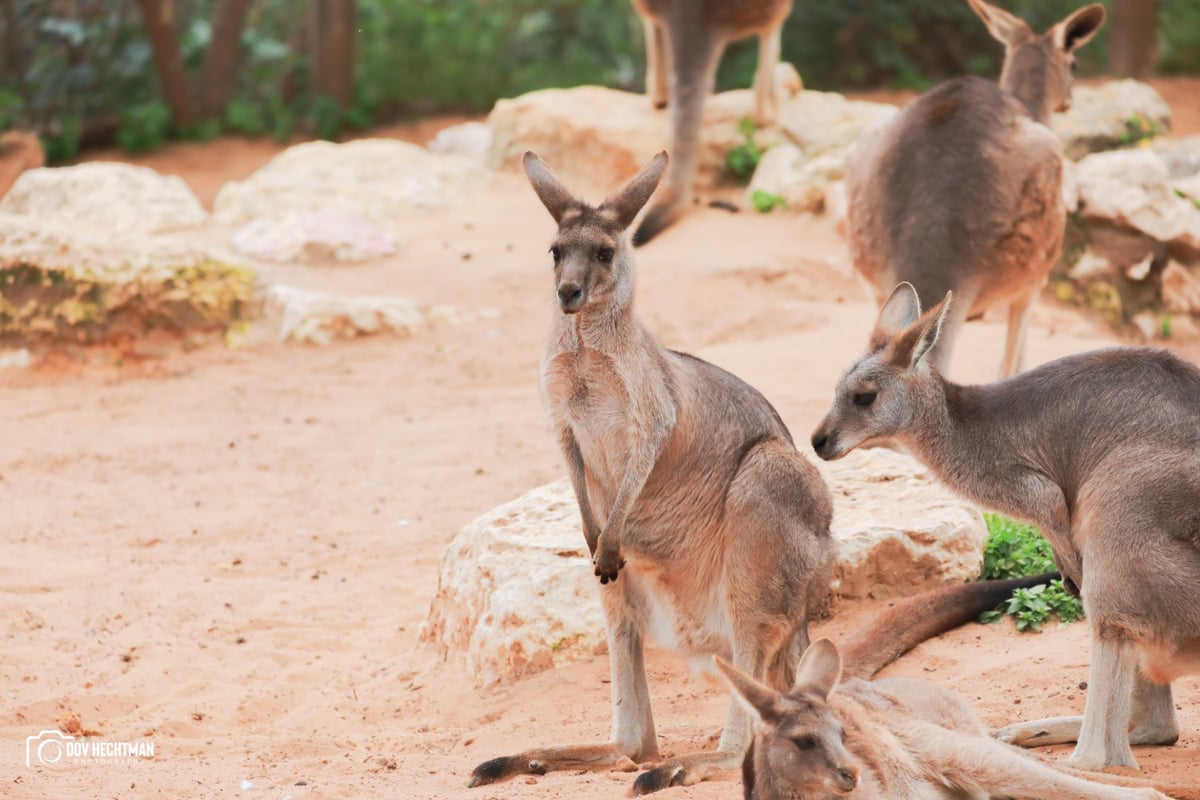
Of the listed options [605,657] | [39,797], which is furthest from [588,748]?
[39,797]

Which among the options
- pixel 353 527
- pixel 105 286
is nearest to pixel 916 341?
pixel 353 527

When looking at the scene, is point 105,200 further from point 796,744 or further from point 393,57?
point 796,744

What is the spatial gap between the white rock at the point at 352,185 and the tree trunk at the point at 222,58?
163 inches

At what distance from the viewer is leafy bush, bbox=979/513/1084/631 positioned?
5.43m

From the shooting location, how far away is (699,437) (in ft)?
15.9

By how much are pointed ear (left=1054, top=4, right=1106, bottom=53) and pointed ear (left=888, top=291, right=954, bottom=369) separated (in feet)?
14.7

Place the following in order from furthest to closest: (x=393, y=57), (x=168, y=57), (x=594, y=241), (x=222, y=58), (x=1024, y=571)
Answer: (x=393, y=57) → (x=222, y=58) → (x=168, y=57) → (x=1024, y=571) → (x=594, y=241)

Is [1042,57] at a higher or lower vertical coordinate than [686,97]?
higher

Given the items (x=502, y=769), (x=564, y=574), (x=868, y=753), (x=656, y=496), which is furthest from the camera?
(x=564, y=574)

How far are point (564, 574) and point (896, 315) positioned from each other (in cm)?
155

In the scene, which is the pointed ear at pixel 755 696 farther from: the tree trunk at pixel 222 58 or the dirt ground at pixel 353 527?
the tree trunk at pixel 222 58

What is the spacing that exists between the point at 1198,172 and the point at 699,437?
27.1ft

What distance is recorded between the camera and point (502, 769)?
15.0 feet

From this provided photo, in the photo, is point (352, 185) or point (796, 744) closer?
point (796, 744)
